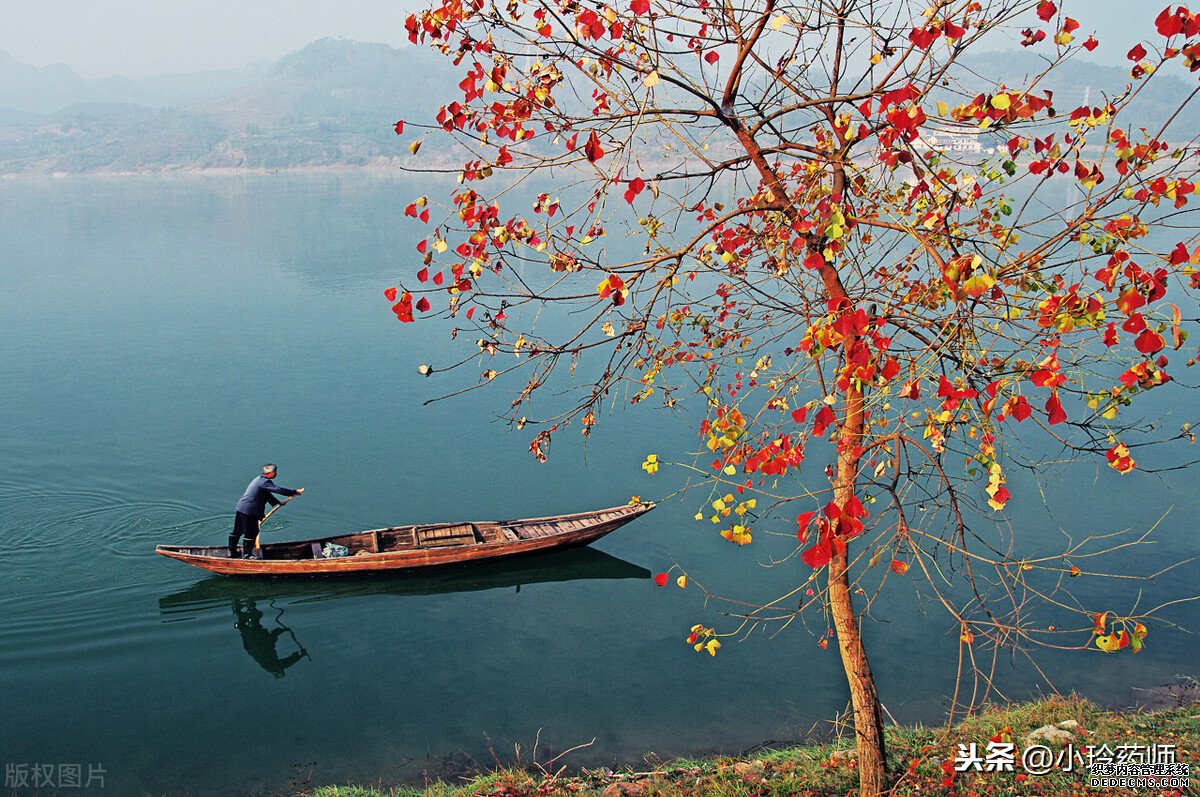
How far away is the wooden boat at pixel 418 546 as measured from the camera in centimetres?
1389

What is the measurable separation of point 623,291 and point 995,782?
5145 mm

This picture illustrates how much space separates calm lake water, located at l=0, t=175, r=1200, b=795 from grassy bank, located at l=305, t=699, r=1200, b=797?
4.18ft

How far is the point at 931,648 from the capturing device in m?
12.8

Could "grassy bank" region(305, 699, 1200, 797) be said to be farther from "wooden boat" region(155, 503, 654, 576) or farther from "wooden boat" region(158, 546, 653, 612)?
"wooden boat" region(158, 546, 653, 612)

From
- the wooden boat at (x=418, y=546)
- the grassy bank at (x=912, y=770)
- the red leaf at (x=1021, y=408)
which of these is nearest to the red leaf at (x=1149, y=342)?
the red leaf at (x=1021, y=408)

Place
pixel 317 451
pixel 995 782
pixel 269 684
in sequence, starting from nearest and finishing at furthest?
1. pixel 995 782
2. pixel 269 684
3. pixel 317 451

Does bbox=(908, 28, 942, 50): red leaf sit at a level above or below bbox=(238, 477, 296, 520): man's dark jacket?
above

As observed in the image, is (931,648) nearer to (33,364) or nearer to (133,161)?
(33,364)

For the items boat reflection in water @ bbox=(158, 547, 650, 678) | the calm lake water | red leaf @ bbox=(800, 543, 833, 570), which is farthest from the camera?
boat reflection in water @ bbox=(158, 547, 650, 678)

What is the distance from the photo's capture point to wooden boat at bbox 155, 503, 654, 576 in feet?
45.6

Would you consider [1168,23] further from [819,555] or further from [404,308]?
[404,308]

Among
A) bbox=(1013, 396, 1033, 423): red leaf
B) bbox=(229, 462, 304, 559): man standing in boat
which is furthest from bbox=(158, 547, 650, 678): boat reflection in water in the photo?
bbox=(1013, 396, 1033, 423): red leaf

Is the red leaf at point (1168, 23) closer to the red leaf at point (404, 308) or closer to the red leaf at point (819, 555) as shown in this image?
the red leaf at point (819, 555)

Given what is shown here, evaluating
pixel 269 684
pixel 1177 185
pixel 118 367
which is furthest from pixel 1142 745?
pixel 118 367
